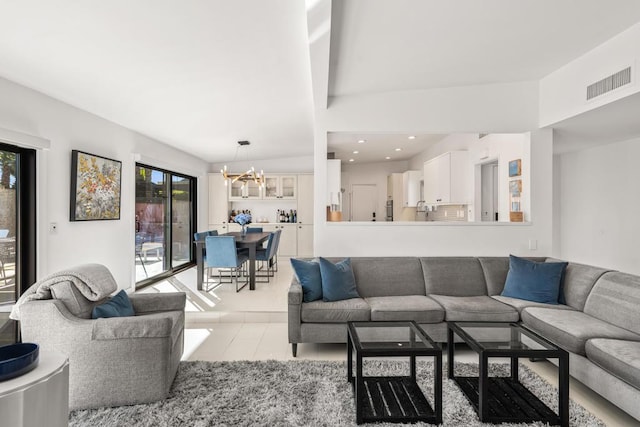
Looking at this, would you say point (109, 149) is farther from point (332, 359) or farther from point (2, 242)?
point (332, 359)

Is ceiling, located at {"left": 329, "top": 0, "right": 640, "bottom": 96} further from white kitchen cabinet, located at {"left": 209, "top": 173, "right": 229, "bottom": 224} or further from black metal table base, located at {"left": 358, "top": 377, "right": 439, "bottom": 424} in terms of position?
white kitchen cabinet, located at {"left": 209, "top": 173, "right": 229, "bottom": 224}

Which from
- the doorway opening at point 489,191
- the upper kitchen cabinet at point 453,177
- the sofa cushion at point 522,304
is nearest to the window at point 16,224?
the sofa cushion at point 522,304

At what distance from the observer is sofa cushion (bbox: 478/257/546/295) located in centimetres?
373

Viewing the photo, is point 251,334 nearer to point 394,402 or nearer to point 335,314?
point 335,314

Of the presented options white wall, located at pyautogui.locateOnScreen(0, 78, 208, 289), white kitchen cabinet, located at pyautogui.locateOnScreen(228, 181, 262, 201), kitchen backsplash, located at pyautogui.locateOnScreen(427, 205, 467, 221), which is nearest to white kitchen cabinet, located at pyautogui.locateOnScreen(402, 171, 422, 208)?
kitchen backsplash, located at pyautogui.locateOnScreen(427, 205, 467, 221)

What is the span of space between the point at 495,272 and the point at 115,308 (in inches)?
136

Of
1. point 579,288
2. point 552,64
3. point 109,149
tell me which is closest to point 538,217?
point 579,288

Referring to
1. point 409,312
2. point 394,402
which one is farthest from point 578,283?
point 394,402

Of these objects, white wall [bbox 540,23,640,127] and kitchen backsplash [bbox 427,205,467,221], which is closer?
white wall [bbox 540,23,640,127]

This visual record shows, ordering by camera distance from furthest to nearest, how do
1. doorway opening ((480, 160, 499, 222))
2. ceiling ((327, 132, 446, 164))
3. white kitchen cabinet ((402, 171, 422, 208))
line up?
1. white kitchen cabinet ((402, 171, 422, 208))
2. ceiling ((327, 132, 446, 164))
3. doorway opening ((480, 160, 499, 222))

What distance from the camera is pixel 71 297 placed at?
2.38 m

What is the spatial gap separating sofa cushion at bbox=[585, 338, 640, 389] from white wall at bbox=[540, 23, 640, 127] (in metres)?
1.92

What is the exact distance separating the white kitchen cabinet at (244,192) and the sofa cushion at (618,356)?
6.77 metres

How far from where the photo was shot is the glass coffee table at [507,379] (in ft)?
7.04
